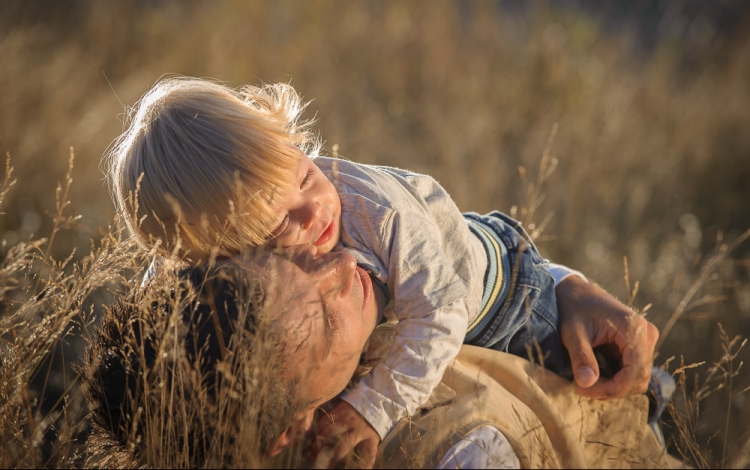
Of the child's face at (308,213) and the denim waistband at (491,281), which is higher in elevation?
the child's face at (308,213)

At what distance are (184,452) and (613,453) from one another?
52.6 inches

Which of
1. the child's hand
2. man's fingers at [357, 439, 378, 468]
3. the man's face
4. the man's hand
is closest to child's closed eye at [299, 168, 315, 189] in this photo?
the man's face

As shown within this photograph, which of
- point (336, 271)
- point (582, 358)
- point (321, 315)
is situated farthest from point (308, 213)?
point (582, 358)

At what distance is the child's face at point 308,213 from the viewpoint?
6.19 ft

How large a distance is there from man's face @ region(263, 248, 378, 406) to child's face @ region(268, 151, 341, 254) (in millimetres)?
98

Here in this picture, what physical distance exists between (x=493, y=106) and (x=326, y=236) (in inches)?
178

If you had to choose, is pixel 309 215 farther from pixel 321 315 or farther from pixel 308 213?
pixel 321 315

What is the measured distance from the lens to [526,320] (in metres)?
2.20

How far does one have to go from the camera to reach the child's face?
1888 millimetres

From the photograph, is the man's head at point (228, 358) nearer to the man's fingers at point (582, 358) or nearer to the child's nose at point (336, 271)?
the child's nose at point (336, 271)

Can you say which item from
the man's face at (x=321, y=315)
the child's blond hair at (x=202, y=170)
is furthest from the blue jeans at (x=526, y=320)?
the child's blond hair at (x=202, y=170)

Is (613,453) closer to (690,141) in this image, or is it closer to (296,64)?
(690,141)

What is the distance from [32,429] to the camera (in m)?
1.77

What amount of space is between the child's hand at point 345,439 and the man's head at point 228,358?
56 millimetres
